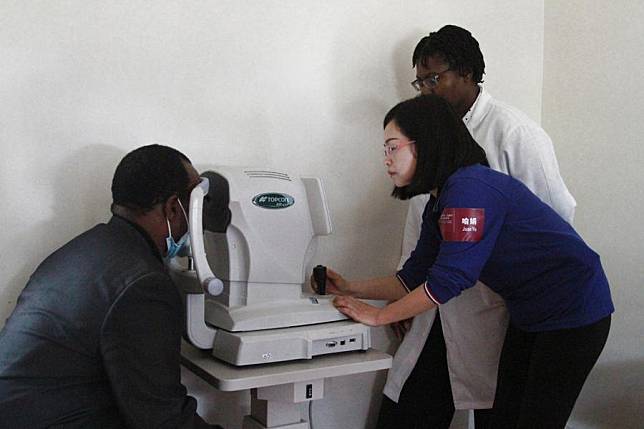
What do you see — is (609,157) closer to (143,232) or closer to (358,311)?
(358,311)

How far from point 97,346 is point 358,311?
2.19ft

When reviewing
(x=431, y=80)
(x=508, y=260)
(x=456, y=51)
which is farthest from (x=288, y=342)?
(x=456, y=51)

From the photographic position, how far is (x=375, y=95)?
2.44 metres

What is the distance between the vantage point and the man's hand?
5.83 feet

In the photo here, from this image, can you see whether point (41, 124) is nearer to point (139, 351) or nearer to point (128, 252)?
point (128, 252)

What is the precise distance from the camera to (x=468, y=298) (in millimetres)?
2195

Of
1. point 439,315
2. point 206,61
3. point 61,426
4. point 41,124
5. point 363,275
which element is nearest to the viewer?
point 61,426

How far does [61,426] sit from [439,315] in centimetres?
124

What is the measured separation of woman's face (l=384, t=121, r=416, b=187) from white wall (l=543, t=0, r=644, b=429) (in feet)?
3.98

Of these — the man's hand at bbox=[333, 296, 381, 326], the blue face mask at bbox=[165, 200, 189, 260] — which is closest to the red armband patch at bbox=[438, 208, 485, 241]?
the man's hand at bbox=[333, 296, 381, 326]

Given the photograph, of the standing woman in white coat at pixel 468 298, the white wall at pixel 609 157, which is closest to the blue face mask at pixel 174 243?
the standing woman in white coat at pixel 468 298

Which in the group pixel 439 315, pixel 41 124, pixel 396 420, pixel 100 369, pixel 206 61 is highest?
pixel 206 61

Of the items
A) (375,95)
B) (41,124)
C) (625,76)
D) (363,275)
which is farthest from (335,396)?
(625,76)

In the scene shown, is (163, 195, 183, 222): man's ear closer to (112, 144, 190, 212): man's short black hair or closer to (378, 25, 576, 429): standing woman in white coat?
(112, 144, 190, 212): man's short black hair
